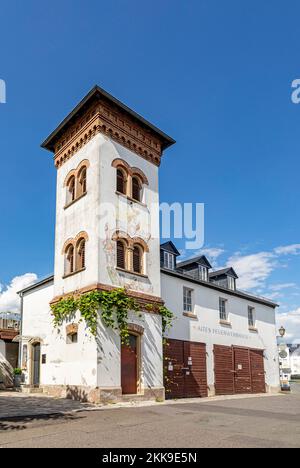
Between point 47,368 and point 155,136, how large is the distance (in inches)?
484

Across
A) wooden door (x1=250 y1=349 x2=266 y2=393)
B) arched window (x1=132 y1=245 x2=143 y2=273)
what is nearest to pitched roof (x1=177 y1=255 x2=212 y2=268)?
wooden door (x1=250 y1=349 x2=266 y2=393)

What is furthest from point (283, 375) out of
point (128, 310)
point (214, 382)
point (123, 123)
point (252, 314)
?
point (123, 123)

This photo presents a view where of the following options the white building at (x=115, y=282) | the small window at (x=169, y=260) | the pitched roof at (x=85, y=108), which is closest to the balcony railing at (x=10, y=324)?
the white building at (x=115, y=282)

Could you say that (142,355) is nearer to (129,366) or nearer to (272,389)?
(129,366)

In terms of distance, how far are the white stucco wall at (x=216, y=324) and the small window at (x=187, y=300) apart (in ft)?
0.73

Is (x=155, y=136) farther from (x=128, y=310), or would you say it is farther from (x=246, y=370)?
(x=246, y=370)

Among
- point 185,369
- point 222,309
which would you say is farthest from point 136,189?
point 222,309

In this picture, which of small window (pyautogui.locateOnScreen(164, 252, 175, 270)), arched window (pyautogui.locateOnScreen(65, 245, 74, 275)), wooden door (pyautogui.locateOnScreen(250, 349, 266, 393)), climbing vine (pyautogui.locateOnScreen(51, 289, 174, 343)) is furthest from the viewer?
wooden door (pyautogui.locateOnScreen(250, 349, 266, 393))

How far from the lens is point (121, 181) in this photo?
19.4 m

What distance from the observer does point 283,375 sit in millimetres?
32000

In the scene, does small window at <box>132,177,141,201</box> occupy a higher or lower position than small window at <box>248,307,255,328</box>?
higher

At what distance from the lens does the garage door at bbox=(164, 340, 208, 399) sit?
65.0 ft

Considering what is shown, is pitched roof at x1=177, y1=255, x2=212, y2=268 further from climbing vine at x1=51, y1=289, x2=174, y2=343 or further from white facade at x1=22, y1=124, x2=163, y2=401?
climbing vine at x1=51, y1=289, x2=174, y2=343

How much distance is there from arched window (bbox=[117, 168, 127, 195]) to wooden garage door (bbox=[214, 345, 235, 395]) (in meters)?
10.4
